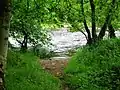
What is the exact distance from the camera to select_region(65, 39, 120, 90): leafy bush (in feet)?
28.3

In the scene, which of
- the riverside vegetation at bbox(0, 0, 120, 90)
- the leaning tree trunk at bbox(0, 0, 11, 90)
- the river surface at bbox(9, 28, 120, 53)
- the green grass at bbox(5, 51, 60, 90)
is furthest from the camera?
the river surface at bbox(9, 28, 120, 53)

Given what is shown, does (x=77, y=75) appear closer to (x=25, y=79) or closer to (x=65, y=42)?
(x=25, y=79)

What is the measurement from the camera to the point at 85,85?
8.91m

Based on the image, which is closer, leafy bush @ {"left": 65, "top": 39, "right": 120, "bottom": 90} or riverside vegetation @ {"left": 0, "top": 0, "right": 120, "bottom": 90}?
riverside vegetation @ {"left": 0, "top": 0, "right": 120, "bottom": 90}

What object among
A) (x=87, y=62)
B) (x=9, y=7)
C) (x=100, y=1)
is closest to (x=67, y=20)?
(x=100, y=1)

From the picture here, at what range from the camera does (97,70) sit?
10297 millimetres

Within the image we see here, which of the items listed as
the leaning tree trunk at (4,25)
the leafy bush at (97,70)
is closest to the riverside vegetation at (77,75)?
the leafy bush at (97,70)

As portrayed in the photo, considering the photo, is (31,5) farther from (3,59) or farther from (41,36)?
(3,59)

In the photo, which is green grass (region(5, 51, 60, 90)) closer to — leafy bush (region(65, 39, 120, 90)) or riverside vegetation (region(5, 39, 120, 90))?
riverside vegetation (region(5, 39, 120, 90))

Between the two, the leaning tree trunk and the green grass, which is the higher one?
the leaning tree trunk

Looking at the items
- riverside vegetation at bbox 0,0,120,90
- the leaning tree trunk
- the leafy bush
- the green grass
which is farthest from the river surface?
the leaning tree trunk

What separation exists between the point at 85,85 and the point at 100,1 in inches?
342

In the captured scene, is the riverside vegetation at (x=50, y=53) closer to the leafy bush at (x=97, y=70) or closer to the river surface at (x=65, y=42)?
the leafy bush at (x=97, y=70)

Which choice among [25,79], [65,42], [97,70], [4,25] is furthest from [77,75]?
[65,42]
